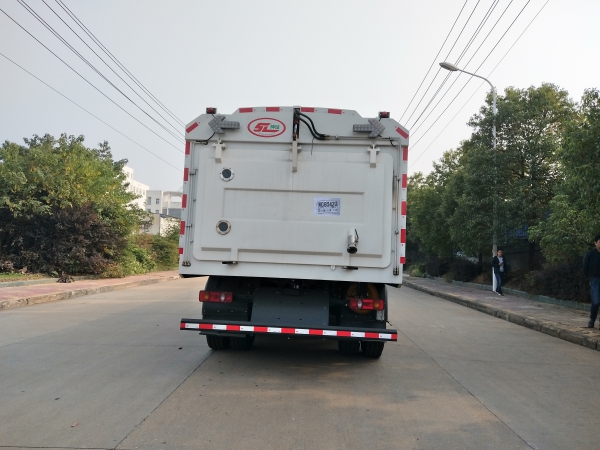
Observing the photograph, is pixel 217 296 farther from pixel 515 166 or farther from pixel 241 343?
pixel 515 166

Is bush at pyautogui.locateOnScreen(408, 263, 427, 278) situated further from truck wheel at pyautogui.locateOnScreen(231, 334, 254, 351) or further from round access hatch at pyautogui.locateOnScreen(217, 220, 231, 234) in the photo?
round access hatch at pyautogui.locateOnScreen(217, 220, 231, 234)

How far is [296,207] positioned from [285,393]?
221cm

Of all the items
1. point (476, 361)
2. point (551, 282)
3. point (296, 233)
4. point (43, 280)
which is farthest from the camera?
point (43, 280)

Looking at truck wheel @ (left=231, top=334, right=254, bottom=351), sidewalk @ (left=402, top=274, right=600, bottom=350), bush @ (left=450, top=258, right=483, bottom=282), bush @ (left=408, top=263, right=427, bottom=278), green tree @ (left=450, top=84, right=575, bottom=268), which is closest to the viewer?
truck wheel @ (left=231, top=334, right=254, bottom=351)

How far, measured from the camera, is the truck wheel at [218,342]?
7.86 m

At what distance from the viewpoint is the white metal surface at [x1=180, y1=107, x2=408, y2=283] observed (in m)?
6.54

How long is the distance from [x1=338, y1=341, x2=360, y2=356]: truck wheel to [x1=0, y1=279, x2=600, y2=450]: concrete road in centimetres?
14

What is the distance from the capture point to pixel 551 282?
16.2m

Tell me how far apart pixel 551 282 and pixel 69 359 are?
13992 millimetres

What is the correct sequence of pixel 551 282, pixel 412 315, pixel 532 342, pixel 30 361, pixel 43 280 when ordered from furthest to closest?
pixel 43 280, pixel 551 282, pixel 412 315, pixel 532 342, pixel 30 361

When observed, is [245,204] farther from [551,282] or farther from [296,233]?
[551,282]

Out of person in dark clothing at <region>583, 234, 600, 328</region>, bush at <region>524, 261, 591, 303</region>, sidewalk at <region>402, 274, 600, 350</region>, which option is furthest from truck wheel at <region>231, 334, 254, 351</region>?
bush at <region>524, 261, 591, 303</region>

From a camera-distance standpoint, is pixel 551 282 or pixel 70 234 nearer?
pixel 551 282

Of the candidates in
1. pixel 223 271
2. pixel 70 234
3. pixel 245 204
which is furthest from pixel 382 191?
pixel 70 234
